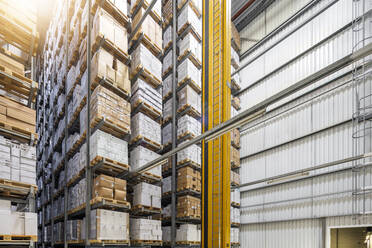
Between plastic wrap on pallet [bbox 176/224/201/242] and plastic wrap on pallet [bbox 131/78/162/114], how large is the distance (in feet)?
11.0

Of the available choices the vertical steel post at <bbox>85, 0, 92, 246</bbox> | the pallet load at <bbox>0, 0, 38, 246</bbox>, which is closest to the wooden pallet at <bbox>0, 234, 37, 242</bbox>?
the pallet load at <bbox>0, 0, 38, 246</bbox>

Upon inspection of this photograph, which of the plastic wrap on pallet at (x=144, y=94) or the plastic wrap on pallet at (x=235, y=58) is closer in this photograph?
the plastic wrap on pallet at (x=144, y=94)

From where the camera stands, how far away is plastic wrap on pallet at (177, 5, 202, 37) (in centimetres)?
932

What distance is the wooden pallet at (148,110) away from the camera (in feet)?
24.3

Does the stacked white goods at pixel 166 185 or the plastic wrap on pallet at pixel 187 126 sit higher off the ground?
the plastic wrap on pallet at pixel 187 126

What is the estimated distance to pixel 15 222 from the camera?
4559 mm

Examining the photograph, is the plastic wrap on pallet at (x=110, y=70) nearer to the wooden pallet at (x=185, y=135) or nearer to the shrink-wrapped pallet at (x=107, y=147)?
the shrink-wrapped pallet at (x=107, y=147)

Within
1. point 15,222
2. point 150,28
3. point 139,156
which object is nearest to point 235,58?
point 150,28

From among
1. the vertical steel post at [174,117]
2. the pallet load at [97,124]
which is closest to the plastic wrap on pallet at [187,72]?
the vertical steel post at [174,117]

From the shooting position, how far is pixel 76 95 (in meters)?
7.95

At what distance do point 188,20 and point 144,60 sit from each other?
262 centimetres

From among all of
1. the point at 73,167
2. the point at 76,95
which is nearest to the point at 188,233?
the point at 73,167

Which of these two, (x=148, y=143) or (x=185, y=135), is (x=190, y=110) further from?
(x=148, y=143)

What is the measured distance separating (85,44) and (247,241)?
863 cm
